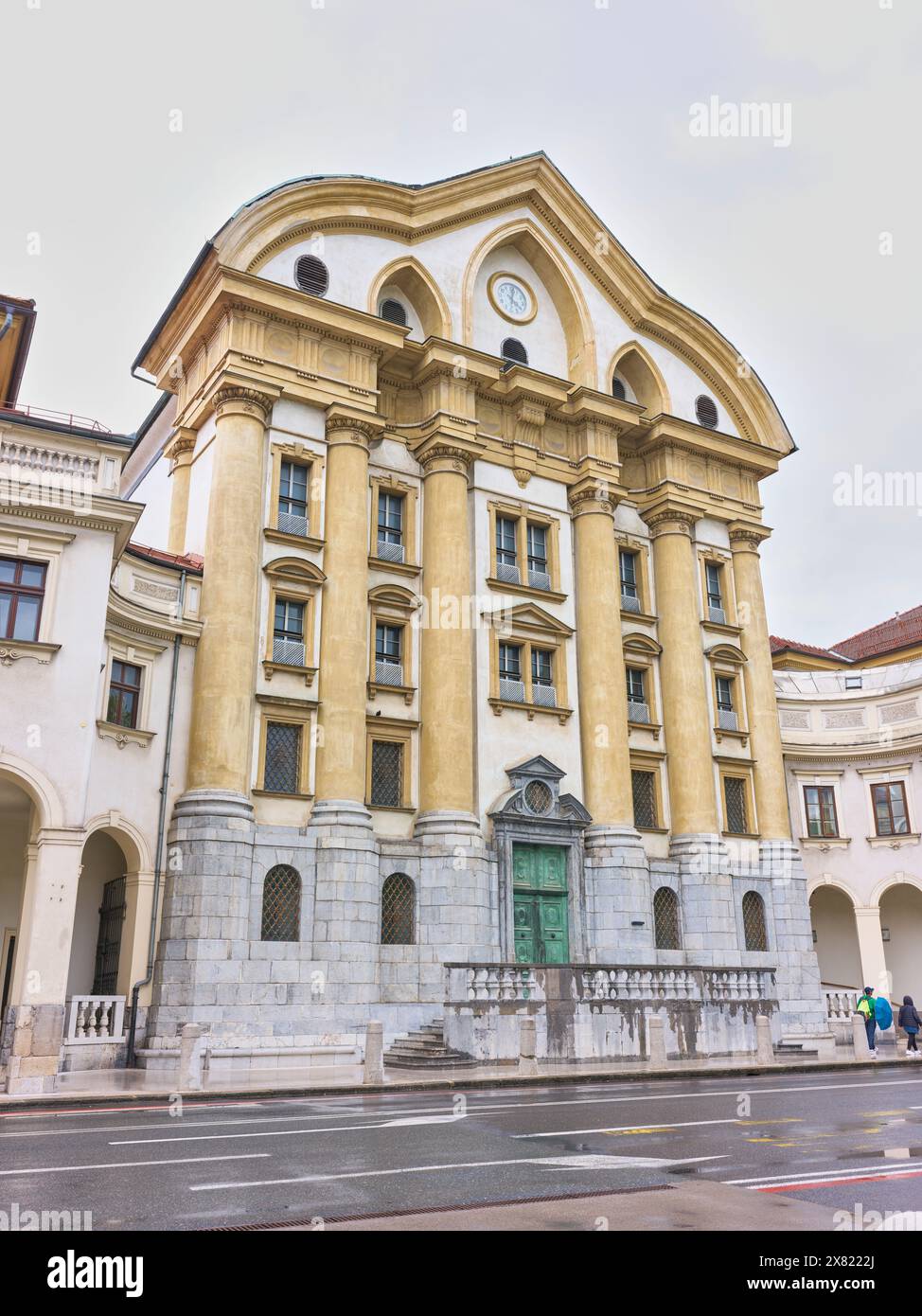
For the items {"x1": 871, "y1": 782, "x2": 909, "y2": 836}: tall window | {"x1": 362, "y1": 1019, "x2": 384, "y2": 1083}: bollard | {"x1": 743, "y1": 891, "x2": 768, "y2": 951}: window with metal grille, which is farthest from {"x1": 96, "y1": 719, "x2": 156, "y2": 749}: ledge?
{"x1": 871, "y1": 782, "x2": 909, "y2": 836}: tall window

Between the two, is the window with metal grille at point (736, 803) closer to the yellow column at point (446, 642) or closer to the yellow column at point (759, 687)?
the yellow column at point (759, 687)

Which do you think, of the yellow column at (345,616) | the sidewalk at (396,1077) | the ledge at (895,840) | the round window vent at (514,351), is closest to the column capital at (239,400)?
the yellow column at (345,616)

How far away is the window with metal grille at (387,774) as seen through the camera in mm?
29812

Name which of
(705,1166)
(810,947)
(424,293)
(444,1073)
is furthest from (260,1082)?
(424,293)

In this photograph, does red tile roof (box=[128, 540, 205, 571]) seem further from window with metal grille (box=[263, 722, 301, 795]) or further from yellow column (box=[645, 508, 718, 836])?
yellow column (box=[645, 508, 718, 836])

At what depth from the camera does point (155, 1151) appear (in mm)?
11078

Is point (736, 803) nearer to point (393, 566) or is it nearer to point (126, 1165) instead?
point (393, 566)

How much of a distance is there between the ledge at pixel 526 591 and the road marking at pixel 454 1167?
23.3 metres

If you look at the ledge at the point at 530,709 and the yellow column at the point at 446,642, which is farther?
the ledge at the point at 530,709

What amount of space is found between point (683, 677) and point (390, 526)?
36.8ft

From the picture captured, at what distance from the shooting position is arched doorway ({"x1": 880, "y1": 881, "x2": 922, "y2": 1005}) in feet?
129

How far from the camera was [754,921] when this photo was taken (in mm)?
35375

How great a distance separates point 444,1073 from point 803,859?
2233cm
